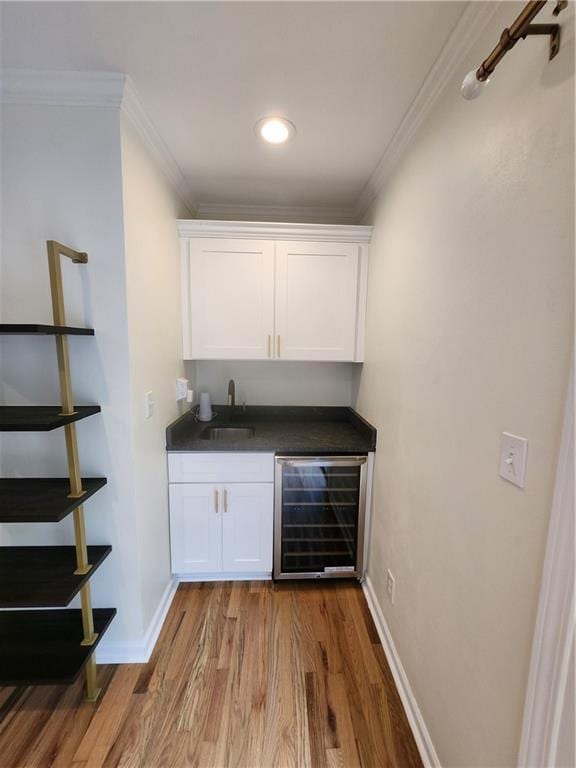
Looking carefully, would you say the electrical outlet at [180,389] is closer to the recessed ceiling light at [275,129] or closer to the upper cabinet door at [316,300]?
the upper cabinet door at [316,300]

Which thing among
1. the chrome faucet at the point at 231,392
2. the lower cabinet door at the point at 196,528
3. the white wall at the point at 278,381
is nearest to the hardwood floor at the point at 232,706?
the lower cabinet door at the point at 196,528

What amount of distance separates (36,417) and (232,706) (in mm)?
1417

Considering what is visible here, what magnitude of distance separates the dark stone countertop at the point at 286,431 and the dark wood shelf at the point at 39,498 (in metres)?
0.55

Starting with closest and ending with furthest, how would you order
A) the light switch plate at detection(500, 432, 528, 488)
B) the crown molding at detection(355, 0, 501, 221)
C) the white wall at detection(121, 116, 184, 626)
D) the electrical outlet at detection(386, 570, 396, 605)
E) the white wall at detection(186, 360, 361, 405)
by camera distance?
the light switch plate at detection(500, 432, 528, 488) < the crown molding at detection(355, 0, 501, 221) < the white wall at detection(121, 116, 184, 626) < the electrical outlet at detection(386, 570, 396, 605) < the white wall at detection(186, 360, 361, 405)

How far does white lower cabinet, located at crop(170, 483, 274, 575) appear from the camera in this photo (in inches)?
71.7

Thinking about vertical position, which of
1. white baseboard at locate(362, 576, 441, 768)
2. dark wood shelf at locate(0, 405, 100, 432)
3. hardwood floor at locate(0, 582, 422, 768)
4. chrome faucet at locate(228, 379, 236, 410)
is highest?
→ dark wood shelf at locate(0, 405, 100, 432)

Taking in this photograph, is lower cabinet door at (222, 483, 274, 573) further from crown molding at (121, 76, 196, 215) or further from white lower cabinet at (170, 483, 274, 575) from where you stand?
crown molding at (121, 76, 196, 215)

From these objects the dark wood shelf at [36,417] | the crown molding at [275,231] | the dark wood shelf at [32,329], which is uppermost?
the crown molding at [275,231]

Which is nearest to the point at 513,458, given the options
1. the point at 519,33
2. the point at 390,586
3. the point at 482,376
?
the point at 482,376

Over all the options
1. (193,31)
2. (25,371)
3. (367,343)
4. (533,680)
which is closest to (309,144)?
(193,31)

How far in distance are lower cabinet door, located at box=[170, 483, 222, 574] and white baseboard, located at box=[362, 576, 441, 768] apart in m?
0.96

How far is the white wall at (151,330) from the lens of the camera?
4.29 ft

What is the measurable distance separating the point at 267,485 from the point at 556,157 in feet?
5.85

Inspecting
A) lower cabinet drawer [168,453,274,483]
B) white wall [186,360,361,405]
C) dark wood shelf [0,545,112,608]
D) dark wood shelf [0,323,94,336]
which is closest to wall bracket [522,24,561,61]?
dark wood shelf [0,323,94,336]
